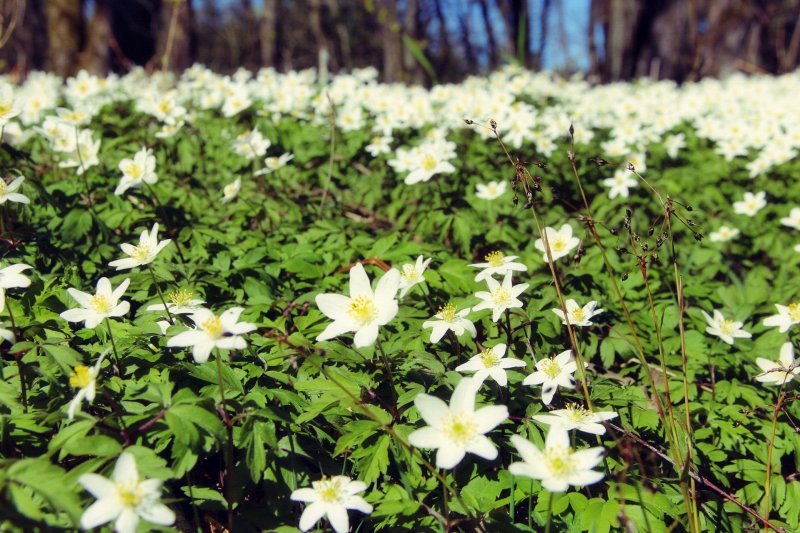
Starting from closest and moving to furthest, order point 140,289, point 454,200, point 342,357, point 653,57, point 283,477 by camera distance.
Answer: point 283,477, point 342,357, point 140,289, point 454,200, point 653,57

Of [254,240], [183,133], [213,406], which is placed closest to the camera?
[213,406]

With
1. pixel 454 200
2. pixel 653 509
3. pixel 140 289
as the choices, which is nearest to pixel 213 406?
pixel 140 289

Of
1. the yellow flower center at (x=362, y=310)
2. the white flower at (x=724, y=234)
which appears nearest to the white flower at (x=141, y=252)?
the yellow flower center at (x=362, y=310)

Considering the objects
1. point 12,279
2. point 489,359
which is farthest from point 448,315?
point 12,279

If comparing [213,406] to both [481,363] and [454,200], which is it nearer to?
[481,363]

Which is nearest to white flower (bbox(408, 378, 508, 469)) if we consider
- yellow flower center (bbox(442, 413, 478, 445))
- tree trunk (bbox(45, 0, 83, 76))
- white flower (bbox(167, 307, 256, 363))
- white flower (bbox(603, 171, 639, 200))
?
yellow flower center (bbox(442, 413, 478, 445))

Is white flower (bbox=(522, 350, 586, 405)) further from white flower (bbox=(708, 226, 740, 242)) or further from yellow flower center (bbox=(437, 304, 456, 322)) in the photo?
white flower (bbox=(708, 226, 740, 242))

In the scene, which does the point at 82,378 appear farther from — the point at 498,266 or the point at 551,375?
the point at 498,266

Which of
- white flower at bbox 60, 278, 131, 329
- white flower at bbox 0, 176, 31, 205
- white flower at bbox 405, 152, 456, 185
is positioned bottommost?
white flower at bbox 60, 278, 131, 329
